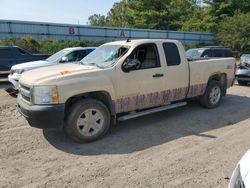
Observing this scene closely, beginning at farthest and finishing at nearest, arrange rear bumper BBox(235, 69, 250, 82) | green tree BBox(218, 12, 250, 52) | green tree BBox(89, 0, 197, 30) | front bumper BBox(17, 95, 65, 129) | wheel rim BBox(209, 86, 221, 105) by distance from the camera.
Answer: green tree BBox(89, 0, 197, 30) → green tree BBox(218, 12, 250, 52) → rear bumper BBox(235, 69, 250, 82) → wheel rim BBox(209, 86, 221, 105) → front bumper BBox(17, 95, 65, 129)

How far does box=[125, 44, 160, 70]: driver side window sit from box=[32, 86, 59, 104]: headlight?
1.68 meters

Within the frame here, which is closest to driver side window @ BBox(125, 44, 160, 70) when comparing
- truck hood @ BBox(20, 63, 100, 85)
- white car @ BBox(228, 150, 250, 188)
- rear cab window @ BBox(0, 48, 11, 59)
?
truck hood @ BBox(20, 63, 100, 85)

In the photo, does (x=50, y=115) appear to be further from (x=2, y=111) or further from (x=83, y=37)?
(x=83, y=37)

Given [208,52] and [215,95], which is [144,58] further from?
[208,52]

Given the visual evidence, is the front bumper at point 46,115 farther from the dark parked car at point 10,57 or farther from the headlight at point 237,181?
the dark parked car at point 10,57

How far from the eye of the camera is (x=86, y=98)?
5551 millimetres

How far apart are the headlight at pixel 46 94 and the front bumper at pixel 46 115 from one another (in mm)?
90

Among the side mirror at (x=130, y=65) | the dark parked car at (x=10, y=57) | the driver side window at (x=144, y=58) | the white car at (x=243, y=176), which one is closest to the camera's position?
the white car at (x=243, y=176)

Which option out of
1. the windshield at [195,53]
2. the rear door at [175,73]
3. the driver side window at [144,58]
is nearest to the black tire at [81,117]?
the driver side window at [144,58]

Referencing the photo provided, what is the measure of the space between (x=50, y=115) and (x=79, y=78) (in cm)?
85

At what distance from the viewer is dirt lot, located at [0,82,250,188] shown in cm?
405

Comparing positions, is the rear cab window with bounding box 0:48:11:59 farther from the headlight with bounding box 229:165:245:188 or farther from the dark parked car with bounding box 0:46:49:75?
the headlight with bounding box 229:165:245:188

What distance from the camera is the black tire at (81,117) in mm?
5281

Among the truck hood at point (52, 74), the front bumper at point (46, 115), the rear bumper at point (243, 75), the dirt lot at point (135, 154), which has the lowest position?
the dirt lot at point (135, 154)
